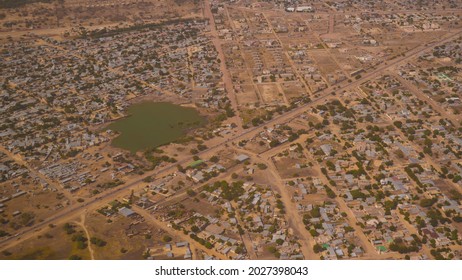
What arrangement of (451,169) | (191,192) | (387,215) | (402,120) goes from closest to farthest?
(387,215), (191,192), (451,169), (402,120)

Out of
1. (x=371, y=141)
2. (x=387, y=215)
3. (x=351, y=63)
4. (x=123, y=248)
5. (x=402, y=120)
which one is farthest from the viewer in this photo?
(x=351, y=63)

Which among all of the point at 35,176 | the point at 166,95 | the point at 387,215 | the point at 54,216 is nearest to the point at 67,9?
the point at 166,95

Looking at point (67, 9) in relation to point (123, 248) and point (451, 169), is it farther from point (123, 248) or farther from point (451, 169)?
point (451, 169)

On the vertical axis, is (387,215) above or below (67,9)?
below

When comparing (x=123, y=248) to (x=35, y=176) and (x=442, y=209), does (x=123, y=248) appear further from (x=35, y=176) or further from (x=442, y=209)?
(x=442, y=209)

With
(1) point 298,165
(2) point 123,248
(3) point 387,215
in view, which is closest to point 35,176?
(2) point 123,248

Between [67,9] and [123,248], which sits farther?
[67,9]
